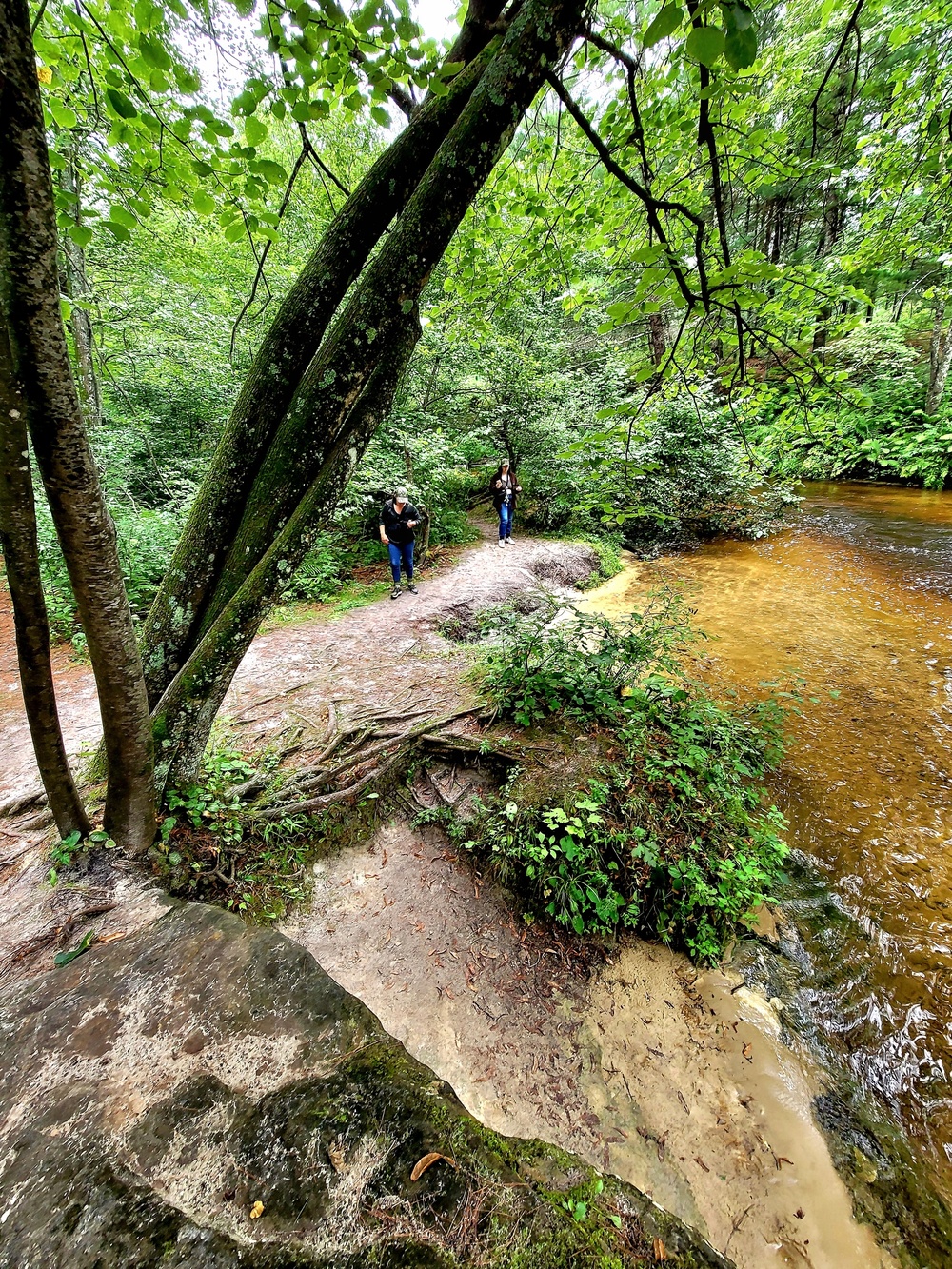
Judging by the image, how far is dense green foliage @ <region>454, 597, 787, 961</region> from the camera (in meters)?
3.08

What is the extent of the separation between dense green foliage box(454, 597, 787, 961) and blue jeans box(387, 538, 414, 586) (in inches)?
174

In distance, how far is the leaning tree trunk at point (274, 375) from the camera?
2361 mm

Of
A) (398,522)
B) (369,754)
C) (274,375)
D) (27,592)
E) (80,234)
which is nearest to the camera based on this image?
(27,592)

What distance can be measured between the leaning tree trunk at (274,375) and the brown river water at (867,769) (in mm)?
4605

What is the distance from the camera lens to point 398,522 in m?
7.54

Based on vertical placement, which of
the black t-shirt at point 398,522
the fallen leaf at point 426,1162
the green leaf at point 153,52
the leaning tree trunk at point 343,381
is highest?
the green leaf at point 153,52

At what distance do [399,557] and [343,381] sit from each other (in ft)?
18.8

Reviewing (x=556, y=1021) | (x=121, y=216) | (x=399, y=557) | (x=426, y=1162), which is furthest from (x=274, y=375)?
(x=399, y=557)

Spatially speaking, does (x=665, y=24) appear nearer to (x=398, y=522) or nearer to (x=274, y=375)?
(x=274, y=375)

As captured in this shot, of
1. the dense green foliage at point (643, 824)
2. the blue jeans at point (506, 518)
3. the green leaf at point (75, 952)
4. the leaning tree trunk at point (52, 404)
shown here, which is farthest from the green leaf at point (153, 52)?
the blue jeans at point (506, 518)

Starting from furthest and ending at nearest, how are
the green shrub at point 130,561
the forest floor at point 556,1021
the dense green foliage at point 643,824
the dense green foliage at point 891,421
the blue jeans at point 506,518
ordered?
the dense green foliage at point 891,421
the blue jeans at point 506,518
the green shrub at point 130,561
the dense green foliage at point 643,824
the forest floor at point 556,1021

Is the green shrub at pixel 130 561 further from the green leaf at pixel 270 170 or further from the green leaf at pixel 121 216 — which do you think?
the green leaf at pixel 270 170

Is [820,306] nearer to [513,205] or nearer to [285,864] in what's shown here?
[513,205]

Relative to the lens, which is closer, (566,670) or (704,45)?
(704,45)
